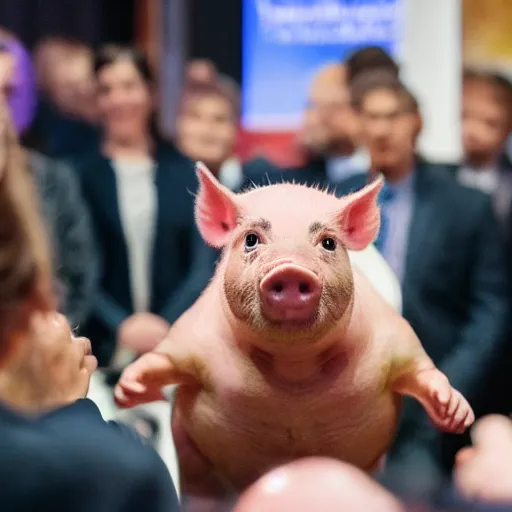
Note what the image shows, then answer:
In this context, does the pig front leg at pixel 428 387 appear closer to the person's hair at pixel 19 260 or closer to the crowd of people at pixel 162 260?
the crowd of people at pixel 162 260

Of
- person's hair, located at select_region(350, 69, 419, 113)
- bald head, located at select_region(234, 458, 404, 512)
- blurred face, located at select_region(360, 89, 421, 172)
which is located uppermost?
person's hair, located at select_region(350, 69, 419, 113)

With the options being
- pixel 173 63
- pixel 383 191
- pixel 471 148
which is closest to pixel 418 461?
pixel 383 191

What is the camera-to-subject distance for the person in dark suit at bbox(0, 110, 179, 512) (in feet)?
1.47

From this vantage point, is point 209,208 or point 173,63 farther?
point 173,63

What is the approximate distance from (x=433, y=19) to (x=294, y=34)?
1.42 feet

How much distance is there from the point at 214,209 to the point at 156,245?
0.13 metres

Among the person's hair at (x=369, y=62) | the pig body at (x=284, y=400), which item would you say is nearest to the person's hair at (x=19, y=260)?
the pig body at (x=284, y=400)

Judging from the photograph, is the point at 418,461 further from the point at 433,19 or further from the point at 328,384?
the point at 433,19

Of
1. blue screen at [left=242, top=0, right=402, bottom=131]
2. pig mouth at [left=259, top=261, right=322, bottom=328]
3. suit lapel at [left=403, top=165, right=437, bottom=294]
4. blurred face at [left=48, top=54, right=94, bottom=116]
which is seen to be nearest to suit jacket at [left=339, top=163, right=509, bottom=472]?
suit lapel at [left=403, top=165, right=437, bottom=294]

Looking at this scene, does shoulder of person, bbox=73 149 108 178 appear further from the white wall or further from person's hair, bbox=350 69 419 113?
the white wall

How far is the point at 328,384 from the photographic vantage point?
1.74ft

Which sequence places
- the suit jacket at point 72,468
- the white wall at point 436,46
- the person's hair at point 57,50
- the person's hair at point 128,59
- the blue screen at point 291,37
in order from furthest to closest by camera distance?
the blue screen at point 291,37 < the white wall at point 436,46 < the person's hair at point 57,50 < the person's hair at point 128,59 < the suit jacket at point 72,468

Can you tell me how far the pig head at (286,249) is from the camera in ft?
Result: 1.57

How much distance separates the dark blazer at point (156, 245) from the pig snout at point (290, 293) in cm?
12
